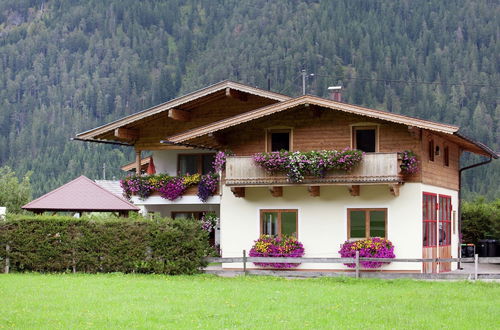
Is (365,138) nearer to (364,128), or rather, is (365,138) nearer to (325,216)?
(364,128)

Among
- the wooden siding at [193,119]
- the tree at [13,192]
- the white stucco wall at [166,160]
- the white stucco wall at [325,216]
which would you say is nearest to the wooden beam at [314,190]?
the white stucco wall at [325,216]

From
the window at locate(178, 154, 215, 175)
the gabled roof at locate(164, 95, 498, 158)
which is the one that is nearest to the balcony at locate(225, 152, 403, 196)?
the gabled roof at locate(164, 95, 498, 158)

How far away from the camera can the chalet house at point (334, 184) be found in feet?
109

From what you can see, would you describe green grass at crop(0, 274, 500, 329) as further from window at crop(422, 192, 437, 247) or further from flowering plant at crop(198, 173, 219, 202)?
flowering plant at crop(198, 173, 219, 202)

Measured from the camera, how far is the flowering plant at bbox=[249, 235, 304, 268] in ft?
113

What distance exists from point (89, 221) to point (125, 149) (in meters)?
137

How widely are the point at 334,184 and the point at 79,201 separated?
11.2 metres

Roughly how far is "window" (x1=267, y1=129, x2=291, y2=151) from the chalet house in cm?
4

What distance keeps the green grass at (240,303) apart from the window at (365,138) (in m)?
5.88

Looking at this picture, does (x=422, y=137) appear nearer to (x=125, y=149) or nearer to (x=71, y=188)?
(x=71, y=188)

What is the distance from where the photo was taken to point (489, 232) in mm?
47844

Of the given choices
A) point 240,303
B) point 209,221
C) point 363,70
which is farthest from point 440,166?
point 363,70

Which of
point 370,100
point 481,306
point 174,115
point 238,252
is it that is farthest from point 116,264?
Answer: point 370,100

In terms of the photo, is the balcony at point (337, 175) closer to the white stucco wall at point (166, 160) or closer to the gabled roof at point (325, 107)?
the gabled roof at point (325, 107)
